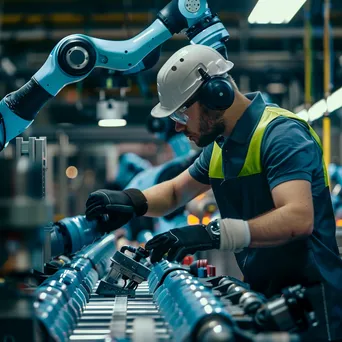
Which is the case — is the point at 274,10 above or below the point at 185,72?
above

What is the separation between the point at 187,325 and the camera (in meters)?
2.11

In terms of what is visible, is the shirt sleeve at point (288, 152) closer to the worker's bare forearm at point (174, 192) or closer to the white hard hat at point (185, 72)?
the white hard hat at point (185, 72)

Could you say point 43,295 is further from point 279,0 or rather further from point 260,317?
point 279,0

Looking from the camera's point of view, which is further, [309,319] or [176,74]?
[176,74]

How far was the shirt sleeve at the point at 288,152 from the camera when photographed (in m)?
2.84

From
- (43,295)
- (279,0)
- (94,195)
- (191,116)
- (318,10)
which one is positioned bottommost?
(43,295)

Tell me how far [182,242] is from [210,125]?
25.2 inches

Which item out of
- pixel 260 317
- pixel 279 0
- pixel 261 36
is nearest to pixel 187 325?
pixel 260 317

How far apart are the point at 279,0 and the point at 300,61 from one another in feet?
22.6

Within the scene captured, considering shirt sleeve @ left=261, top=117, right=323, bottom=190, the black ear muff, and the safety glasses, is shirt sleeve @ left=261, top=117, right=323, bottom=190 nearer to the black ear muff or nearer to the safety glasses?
the black ear muff

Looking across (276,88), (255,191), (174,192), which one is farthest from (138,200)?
(276,88)

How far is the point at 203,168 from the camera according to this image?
12.2ft

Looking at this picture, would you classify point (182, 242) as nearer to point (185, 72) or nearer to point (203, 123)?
point (203, 123)

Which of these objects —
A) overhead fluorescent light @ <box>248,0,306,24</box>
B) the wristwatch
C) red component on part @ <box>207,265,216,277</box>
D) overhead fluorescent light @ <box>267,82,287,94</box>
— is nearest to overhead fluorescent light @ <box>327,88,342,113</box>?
overhead fluorescent light @ <box>267,82,287,94</box>
